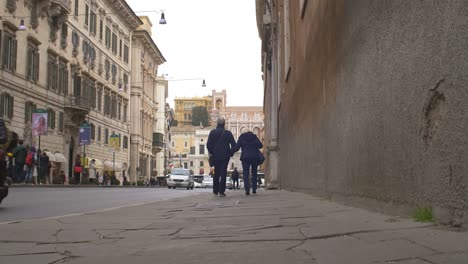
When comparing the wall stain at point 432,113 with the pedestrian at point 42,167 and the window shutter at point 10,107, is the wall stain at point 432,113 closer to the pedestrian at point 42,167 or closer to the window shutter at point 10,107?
the pedestrian at point 42,167

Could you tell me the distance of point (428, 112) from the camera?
3941 mm

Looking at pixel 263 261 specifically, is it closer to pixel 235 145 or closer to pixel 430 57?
pixel 430 57

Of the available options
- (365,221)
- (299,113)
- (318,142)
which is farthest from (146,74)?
(365,221)

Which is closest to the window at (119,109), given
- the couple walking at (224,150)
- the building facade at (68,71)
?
the building facade at (68,71)

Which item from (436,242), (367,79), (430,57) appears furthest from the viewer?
(367,79)

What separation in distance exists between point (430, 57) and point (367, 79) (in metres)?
1.83

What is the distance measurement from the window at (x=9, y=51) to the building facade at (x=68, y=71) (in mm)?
43

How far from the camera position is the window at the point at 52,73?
37388 mm

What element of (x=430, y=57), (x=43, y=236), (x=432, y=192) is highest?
(x=430, y=57)

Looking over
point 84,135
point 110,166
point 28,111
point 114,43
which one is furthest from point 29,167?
point 114,43

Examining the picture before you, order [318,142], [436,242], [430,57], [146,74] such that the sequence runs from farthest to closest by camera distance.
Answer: [146,74] < [318,142] < [430,57] < [436,242]

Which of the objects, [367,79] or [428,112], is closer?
[428,112]

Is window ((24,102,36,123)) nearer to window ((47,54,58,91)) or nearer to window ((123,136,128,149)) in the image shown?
window ((47,54,58,91))

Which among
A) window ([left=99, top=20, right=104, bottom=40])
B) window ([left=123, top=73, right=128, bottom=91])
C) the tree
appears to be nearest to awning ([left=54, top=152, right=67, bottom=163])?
window ([left=99, top=20, right=104, bottom=40])
